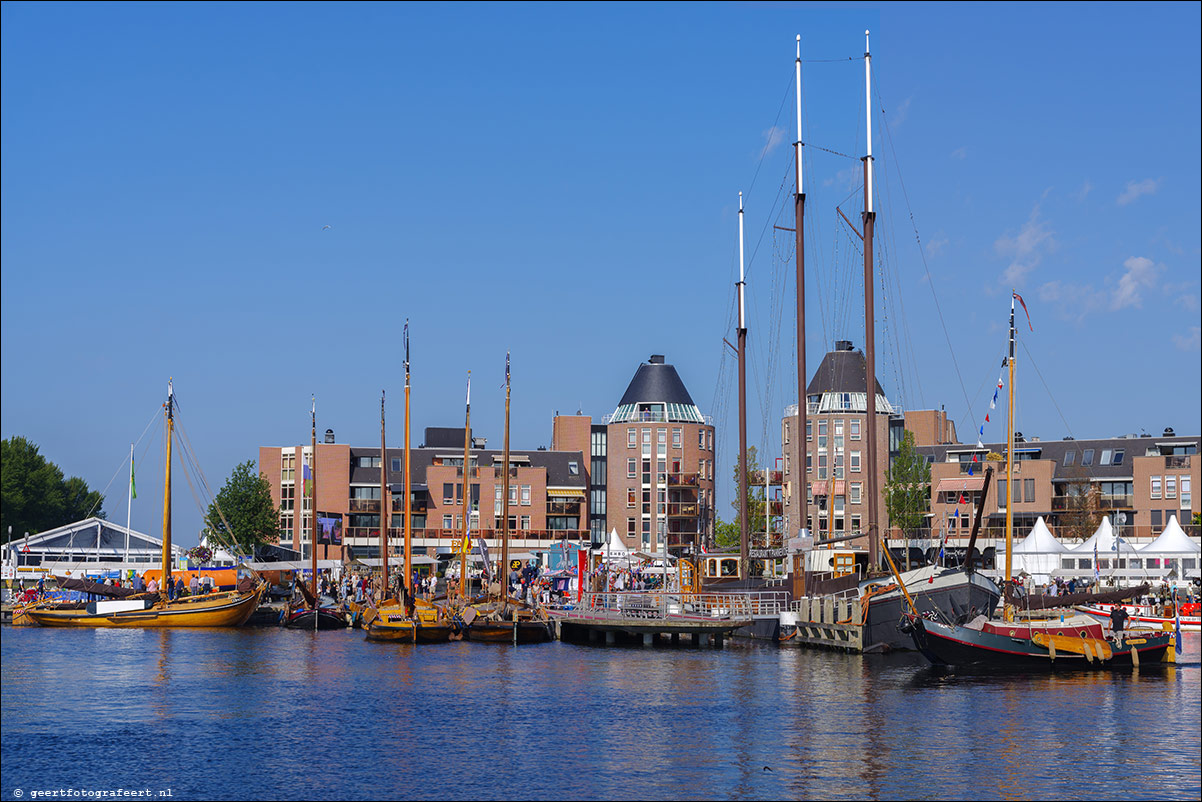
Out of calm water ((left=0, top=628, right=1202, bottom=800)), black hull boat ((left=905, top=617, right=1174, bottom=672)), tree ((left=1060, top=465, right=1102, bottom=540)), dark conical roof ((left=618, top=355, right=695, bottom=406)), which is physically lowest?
calm water ((left=0, top=628, right=1202, bottom=800))

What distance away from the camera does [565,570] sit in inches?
4692

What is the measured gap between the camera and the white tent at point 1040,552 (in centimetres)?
10875

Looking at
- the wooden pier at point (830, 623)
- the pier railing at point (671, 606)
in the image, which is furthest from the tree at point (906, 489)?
the wooden pier at point (830, 623)

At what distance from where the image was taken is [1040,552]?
354 ft

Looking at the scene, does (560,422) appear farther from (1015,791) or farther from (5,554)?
(1015,791)

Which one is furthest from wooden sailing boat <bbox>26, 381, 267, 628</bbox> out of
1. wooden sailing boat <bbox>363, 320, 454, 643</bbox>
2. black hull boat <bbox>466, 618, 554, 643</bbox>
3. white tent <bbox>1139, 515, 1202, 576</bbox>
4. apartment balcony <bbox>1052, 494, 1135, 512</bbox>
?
apartment balcony <bbox>1052, 494, 1135, 512</bbox>

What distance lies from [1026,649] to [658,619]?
22.8 meters

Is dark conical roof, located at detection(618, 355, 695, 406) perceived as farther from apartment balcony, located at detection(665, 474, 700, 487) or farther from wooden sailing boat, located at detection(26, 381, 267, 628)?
wooden sailing boat, located at detection(26, 381, 267, 628)

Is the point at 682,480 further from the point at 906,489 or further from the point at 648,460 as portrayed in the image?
the point at 906,489

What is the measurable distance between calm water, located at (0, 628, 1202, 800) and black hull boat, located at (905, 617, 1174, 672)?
3.97 ft

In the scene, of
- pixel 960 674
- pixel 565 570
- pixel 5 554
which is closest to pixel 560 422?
pixel 565 570

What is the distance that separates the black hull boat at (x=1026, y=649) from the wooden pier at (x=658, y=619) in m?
16.9

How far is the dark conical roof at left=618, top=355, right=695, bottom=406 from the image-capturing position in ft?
575

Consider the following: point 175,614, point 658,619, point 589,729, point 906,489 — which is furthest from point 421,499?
point 589,729
